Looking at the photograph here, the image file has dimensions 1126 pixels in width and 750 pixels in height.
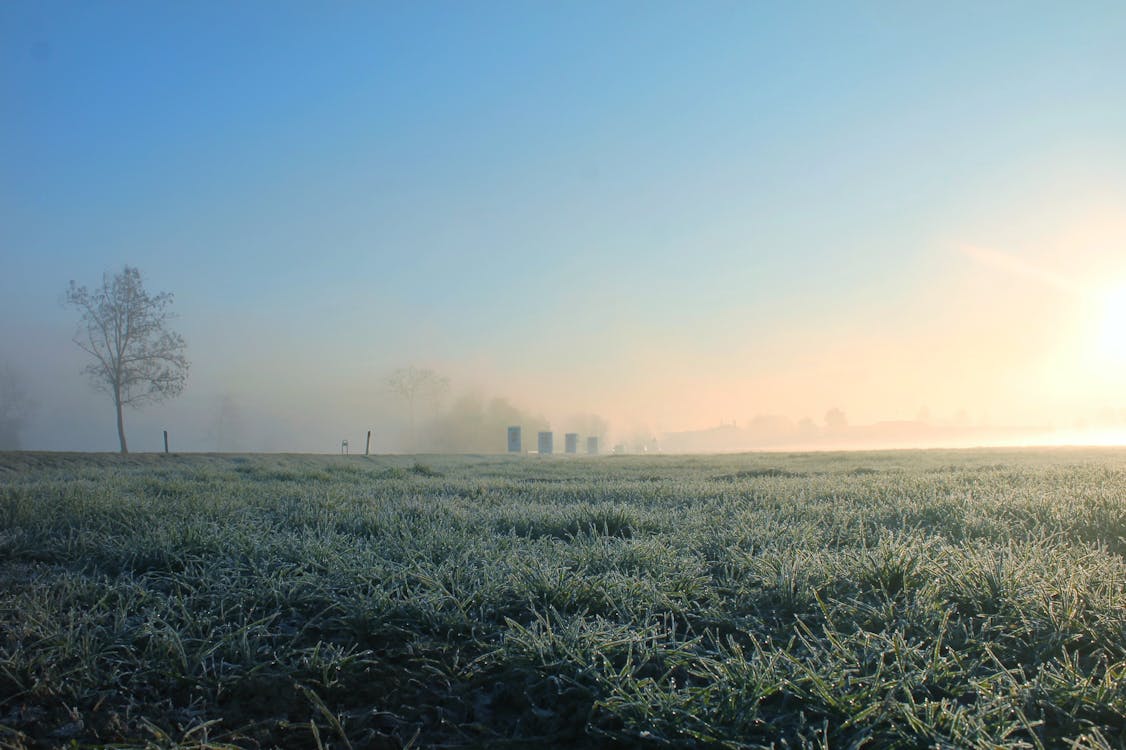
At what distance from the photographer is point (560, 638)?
2732 mm

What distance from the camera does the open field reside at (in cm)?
221

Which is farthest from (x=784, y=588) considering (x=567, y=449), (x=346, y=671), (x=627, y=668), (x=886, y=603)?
(x=567, y=449)

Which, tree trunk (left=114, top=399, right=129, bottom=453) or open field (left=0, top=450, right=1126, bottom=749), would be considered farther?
tree trunk (left=114, top=399, right=129, bottom=453)

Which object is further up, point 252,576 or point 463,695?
point 252,576

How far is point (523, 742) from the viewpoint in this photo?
2219mm

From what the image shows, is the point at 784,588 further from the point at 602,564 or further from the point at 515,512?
the point at 515,512

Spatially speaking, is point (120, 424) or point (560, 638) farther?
point (120, 424)

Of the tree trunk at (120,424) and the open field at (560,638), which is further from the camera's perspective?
the tree trunk at (120,424)

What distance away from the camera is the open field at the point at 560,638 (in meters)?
2.21

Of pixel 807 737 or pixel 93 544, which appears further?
pixel 93 544

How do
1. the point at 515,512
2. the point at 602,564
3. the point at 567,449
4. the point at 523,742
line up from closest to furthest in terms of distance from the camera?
the point at 523,742
the point at 602,564
the point at 515,512
the point at 567,449

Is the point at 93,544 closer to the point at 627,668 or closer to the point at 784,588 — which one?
the point at 627,668

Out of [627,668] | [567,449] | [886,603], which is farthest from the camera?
[567,449]

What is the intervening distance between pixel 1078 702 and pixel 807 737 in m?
1.01
